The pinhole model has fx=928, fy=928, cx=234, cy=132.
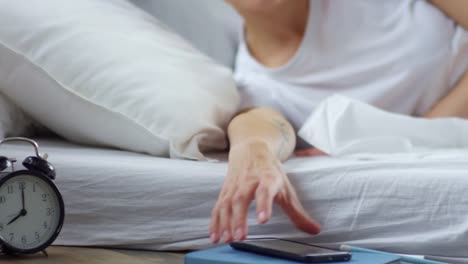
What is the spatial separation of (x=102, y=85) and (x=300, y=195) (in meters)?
0.43

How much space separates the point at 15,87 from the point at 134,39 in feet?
0.77

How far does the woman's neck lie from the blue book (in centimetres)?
77

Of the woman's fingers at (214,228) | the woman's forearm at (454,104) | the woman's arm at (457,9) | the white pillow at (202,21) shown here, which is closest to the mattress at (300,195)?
the woman's fingers at (214,228)

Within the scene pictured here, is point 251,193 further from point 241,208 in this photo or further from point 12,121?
point 12,121

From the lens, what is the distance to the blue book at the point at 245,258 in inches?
47.5

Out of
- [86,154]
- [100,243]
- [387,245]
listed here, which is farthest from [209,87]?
[387,245]

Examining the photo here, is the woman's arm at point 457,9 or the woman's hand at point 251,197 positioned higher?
the woman's arm at point 457,9

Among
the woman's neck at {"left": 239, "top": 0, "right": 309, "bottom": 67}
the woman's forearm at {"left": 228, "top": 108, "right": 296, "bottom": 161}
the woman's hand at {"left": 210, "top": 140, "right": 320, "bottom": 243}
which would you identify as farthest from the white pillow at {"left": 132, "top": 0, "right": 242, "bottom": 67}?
the woman's hand at {"left": 210, "top": 140, "right": 320, "bottom": 243}

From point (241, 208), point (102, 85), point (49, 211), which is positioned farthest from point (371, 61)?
point (49, 211)

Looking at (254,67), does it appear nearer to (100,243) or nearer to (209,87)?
(209,87)

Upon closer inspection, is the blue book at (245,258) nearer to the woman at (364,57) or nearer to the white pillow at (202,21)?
the woman at (364,57)

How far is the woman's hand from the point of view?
4.23 feet

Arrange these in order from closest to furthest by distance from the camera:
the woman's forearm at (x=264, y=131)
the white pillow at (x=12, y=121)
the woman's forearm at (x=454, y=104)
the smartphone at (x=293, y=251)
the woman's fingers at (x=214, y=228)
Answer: the smartphone at (x=293, y=251)
the woman's fingers at (x=214, y=228)
the woman's forearm at (x=264, y=131)
the white pillow at (x=12, y=121)
the woman's forearm at (x=454, y=104)

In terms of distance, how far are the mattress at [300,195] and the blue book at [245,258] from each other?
0.30ft
